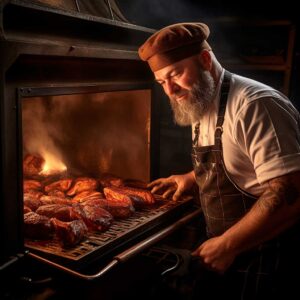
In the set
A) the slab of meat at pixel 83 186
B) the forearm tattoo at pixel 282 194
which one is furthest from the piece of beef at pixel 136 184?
the forearm tattoo at pixel 282 194

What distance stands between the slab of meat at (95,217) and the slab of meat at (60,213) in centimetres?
4

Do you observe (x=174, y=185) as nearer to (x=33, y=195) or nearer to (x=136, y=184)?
(x=136, y=184)

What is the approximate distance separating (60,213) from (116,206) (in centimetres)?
40

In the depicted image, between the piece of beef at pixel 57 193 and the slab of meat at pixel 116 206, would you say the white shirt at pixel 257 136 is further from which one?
the piece of beef at pixel 57 193

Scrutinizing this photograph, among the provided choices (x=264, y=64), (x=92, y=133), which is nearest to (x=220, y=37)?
(x=264, y=64)

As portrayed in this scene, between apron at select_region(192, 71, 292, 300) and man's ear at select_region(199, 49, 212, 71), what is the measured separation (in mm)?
133

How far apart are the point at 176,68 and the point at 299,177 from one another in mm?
922

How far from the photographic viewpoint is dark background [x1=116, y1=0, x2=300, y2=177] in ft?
15.9

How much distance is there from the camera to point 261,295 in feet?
7.92

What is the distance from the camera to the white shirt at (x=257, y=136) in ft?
6.73

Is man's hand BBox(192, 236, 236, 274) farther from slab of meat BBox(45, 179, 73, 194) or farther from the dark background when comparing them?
the dark background

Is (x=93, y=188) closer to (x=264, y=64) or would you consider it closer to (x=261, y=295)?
(x=261, y=295)

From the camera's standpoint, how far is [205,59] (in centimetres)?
242

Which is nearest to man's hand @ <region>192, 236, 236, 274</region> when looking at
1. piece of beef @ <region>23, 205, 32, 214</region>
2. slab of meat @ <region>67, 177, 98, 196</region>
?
piece of beef @ <region>23, 205, 32, 214</region>
